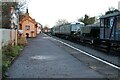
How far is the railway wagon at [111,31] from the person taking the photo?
75.5 feet

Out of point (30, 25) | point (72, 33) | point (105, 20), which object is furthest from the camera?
point (30, 25)

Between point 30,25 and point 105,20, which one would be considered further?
point 30,25

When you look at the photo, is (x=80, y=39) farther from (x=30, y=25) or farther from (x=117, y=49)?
(x=30, y=25)

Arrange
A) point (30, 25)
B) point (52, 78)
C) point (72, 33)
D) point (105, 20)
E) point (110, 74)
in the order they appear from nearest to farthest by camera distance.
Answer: point (52, 78) → point (110, 74) → point (105, 20) → point (72, 33) → point (30, 25)

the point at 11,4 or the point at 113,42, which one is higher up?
the point at 11,4

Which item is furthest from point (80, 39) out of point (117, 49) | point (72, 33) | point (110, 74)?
point (110, 74)

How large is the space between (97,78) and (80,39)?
1278 inches

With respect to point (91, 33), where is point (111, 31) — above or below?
above

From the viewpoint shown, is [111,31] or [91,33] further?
[91,33]

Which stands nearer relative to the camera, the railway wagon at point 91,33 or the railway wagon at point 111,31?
the railway wagon at point 111,31

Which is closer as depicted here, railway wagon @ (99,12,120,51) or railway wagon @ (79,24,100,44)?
railway wagon @ (99,12,120,51)

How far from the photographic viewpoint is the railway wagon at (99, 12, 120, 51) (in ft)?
75.5

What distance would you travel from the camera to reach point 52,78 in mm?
10836

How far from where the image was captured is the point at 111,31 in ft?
80.2
